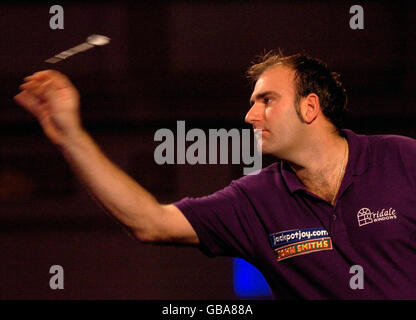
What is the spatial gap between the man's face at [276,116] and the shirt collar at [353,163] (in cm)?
8

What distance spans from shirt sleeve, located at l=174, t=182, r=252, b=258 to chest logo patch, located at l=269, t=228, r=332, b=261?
109 mm

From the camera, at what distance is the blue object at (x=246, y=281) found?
486 centimetres

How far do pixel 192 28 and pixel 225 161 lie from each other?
48.3 inches

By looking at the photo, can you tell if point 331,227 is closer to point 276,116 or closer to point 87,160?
point 276,116

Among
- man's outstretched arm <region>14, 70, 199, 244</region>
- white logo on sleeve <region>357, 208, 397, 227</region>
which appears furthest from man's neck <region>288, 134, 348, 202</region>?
man's outstretched arm <region>14, 70, 199, 244</region>

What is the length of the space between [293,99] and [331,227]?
21.9 inches

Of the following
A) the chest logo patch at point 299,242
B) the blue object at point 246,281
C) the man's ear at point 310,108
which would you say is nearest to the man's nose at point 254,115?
the man's ear at point 310,108

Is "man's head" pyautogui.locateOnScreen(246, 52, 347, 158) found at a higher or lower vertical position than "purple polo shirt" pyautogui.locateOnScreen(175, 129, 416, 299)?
higher

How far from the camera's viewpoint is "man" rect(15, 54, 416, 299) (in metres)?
1.81

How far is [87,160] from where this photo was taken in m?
1.59

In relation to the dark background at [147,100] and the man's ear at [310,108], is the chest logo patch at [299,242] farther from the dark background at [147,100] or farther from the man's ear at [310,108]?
the dark background at [147,100]

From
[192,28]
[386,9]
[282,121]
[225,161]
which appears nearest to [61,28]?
[192,28]

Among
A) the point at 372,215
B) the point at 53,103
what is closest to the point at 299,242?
the point at 372,215

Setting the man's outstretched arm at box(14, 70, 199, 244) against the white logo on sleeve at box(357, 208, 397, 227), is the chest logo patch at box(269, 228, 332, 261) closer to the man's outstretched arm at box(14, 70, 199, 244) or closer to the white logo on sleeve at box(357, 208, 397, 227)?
the white logo on sleeve at box(357, 208, 397, 227)
